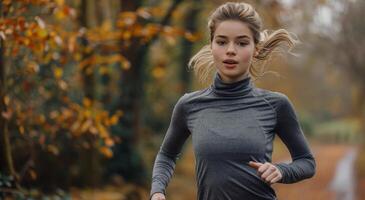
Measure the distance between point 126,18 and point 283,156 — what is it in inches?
869

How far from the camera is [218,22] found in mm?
3361

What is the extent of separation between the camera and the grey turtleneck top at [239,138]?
317 cm

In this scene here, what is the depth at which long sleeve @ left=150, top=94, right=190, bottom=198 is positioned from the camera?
→ 11.4 ft

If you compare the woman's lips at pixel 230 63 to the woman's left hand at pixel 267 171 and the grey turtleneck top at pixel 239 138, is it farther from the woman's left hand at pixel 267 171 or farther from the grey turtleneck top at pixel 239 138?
the woman's left hand at pixel 267 171

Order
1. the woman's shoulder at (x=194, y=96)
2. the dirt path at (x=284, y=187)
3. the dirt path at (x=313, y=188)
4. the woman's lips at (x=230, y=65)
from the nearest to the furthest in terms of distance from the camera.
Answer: the woman's lips at (x=230, y=65), the woman's shoulder at (x=194, y=96), the dirt path at (x=284, y=187), the dirt path at (x=313, y=188)

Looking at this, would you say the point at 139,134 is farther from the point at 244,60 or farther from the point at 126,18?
the point at 244,60

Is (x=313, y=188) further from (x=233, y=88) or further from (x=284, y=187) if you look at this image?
(x=233, y=88)

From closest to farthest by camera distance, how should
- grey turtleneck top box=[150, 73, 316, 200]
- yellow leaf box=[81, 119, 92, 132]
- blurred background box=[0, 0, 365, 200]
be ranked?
1. grey turtleneck top box=[150, 73, 316, 200]
2. blurred background box=[0, 0, 365, 200]
3. yellow leaf box=[81, 119, 92, 132]

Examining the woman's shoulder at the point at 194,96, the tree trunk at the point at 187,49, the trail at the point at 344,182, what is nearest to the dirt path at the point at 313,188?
the trail at the point at 344,182

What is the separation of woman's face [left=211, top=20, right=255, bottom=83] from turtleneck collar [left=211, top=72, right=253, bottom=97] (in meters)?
0.03

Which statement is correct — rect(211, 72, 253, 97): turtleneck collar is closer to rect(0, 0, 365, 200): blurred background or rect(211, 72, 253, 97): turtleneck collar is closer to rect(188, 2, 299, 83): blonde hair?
rect(188, 2, 299, 83): blonde hair

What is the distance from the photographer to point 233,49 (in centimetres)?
324

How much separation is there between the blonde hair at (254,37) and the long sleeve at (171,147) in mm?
291

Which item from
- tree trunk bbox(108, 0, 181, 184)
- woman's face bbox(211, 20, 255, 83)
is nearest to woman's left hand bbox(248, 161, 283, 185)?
woman's face bbox(211, 20, 255, 83)
